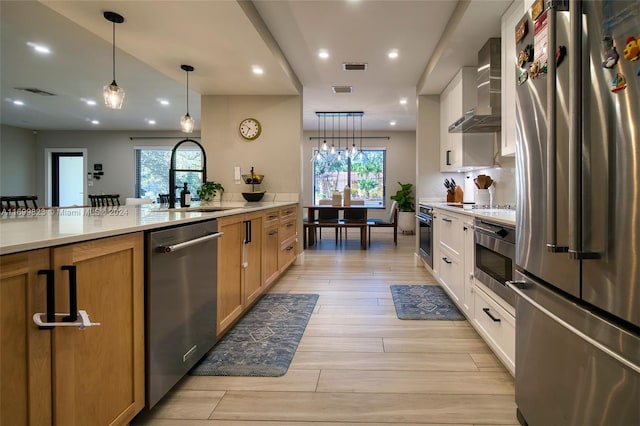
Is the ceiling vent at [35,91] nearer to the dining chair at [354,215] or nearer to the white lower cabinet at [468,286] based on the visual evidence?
the dining chair at [354,215]

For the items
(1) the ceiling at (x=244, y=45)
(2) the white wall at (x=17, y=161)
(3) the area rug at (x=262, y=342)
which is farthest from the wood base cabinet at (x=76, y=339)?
(2) the white wall at (x=17, y=161)

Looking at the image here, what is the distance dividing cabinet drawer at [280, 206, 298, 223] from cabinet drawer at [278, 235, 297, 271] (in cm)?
26

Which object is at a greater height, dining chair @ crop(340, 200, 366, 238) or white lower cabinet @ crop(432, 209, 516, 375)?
dining chair @ crop(340, 200, 366, 238)

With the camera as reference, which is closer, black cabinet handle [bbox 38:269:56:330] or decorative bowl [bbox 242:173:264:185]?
black cabinet handle [bbox 38:269:56:330]

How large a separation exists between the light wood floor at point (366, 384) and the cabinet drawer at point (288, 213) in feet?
4.58

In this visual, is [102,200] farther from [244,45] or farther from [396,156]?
[396,156]

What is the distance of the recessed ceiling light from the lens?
394cm

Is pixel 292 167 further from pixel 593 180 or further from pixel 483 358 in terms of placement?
pixel 593 180

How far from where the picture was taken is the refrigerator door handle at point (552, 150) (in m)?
1.15

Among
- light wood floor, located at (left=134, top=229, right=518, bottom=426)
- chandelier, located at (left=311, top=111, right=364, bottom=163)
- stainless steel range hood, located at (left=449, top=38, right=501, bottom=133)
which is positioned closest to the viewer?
light wood floor, located at (left=134, top=229, right=518, bottom=426)

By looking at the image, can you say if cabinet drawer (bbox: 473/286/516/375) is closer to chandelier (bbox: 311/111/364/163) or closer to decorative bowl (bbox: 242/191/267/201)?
decorative bowl (bbox: 242/191/267/201)

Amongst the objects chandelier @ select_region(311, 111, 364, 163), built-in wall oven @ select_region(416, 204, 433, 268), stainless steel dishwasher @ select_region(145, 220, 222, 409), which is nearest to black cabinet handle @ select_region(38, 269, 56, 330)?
stainless steel dishwasher @ select_region(145, 220, 222, 409)

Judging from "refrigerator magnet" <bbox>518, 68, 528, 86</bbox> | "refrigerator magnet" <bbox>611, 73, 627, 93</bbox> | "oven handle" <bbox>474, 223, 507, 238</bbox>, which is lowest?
"oven handle" <bbox>474, 223, 507, 238</bbox>

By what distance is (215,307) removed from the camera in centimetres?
212
